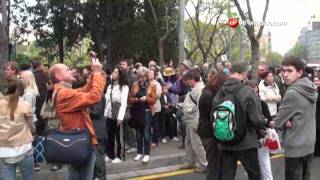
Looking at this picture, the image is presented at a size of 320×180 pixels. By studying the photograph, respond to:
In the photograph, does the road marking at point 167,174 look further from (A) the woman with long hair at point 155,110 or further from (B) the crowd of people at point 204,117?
(A) the woman with long hair at point 155,110

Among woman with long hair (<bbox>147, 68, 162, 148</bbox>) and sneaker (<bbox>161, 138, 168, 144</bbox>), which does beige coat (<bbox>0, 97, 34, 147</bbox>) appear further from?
sneaker (<bbox>161, 138, 168, 144</bbox>)

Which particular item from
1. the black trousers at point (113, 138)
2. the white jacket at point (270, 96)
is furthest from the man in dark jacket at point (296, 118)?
the white jacket at point (270, 96)

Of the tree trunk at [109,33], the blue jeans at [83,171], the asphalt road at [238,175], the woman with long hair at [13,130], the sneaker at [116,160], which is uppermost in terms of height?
the tree trunk at [109,33]

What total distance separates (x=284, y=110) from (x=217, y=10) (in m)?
34.8

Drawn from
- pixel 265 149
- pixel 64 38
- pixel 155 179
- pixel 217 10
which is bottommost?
pixel 155 179

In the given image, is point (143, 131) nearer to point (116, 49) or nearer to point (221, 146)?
point (221, 146)

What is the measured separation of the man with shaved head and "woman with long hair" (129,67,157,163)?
3.35m

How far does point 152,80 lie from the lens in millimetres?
9781

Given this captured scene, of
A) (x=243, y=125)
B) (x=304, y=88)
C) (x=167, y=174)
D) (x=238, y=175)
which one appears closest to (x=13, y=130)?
(x=243, y=125)

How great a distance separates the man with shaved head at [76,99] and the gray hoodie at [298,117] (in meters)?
2.09

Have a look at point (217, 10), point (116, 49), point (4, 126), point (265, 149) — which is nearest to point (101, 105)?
point (4, 126)

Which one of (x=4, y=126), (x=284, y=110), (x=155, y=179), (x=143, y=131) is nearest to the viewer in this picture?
(x=284, y=110)

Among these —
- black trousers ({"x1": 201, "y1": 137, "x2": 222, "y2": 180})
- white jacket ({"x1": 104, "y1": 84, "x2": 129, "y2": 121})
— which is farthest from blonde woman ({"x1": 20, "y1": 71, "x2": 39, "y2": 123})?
black trousers ({"x1": 201, "y1": 137, "x2": 222, "y2": 180})

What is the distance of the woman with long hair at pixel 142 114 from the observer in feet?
30.2
